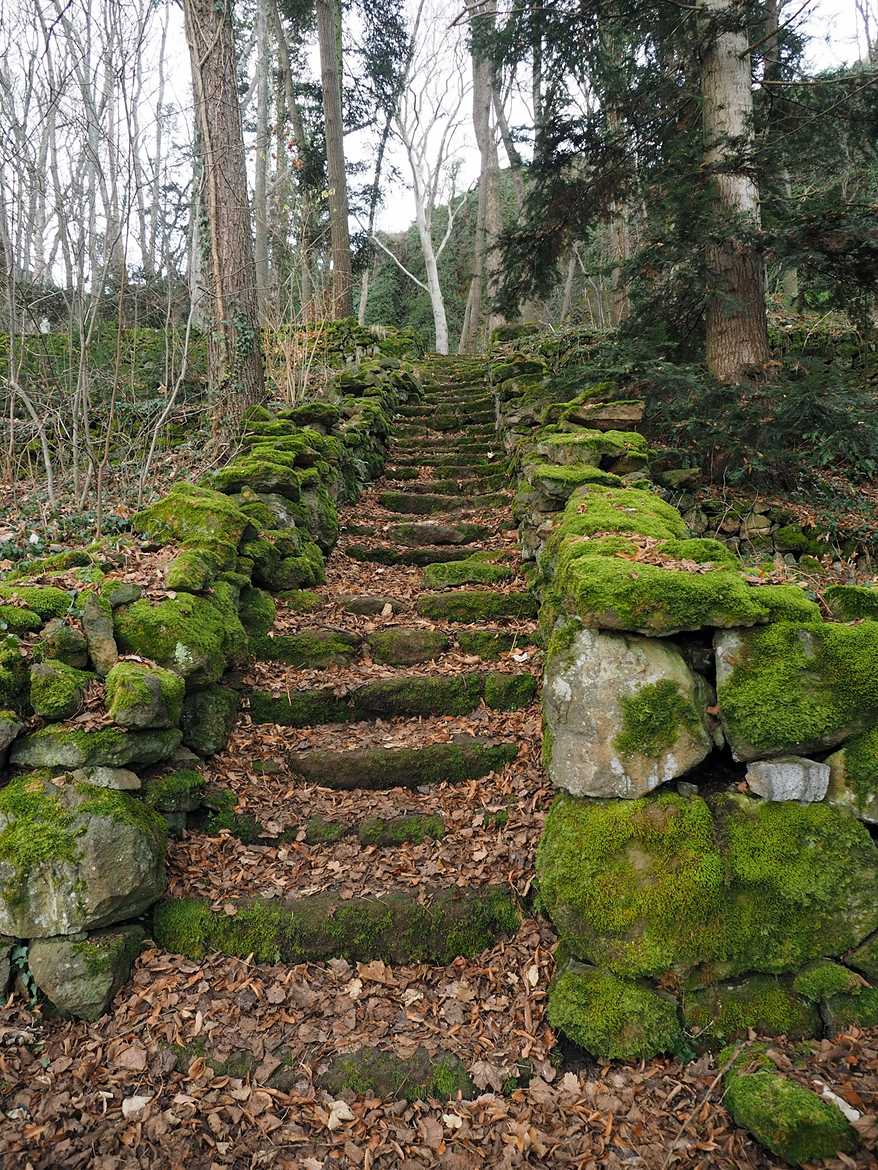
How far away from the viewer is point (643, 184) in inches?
261

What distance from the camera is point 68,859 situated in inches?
96.4

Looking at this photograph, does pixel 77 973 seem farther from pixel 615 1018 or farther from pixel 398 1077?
pixel 615 1018

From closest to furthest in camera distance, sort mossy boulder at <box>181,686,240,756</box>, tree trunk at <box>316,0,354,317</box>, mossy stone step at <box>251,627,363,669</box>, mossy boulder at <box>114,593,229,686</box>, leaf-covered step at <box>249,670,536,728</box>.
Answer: mossy boulder at <box>114,593,229,686</box> → mossy boulder at <box>181,686,240,756</box> → leaf-covered step at <box>249,670,536,728</box> → mossy stone step at <box>251,627,363,669</box> → tree trunk at <box>316,0,354,317</box>

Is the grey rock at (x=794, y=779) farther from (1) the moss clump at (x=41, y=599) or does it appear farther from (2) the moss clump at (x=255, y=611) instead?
(1) the moss clump at (x=41, y=599)

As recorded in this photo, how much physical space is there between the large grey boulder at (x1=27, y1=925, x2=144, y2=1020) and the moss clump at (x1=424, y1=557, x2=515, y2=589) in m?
3.29

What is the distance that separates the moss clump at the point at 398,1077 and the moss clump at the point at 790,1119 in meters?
0.91

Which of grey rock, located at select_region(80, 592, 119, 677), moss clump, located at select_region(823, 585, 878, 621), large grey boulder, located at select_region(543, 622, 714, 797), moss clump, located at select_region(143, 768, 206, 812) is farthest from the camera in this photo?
grey rock, located at select_region(80, 592, 119, 677)

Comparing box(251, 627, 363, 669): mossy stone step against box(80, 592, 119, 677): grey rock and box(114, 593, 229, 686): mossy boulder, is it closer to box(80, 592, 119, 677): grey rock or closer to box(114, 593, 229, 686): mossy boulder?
box(114, 593, 229, 686): mossy boulder

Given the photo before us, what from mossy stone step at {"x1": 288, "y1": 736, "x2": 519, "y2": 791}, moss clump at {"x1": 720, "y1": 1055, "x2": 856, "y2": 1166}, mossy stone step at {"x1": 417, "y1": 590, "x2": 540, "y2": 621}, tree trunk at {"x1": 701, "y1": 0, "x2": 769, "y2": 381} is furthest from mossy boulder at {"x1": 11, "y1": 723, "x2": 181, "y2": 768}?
tree trunk at {"x1": 701, "y1": 0, "x2": 769, "y2": 381}

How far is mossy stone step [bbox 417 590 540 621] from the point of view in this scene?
15.2ft

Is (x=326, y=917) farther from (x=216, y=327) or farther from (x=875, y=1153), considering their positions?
(x=216, y=327)

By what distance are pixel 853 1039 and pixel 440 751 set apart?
2036 mm

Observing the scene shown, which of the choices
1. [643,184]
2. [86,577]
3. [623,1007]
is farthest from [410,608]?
[643,184]

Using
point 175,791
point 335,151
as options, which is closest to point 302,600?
point 175,791
